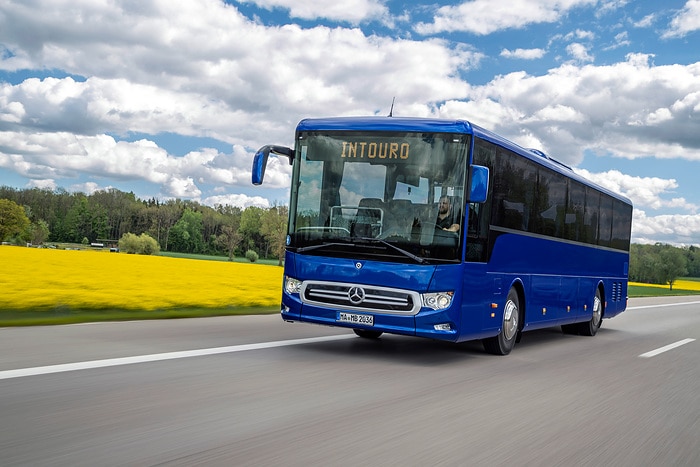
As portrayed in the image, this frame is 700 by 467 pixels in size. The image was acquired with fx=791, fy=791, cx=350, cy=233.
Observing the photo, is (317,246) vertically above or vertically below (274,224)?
below

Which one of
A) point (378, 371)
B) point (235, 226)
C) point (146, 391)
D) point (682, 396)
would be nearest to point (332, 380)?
point (378, 371)

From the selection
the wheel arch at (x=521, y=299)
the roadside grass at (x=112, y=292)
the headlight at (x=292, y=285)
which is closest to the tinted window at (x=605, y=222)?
the wheel arch at (x=521, y=299)

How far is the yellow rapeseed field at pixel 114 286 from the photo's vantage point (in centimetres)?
1395

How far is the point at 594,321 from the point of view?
16547mm

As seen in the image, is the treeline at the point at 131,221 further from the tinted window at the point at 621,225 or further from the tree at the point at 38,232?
the tinted window at the point at 621,225

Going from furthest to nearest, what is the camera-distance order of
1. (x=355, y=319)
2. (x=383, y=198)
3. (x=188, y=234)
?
1. (x=188, y=234)
2. (x=383, y=198)
3. (x=355, y=319)

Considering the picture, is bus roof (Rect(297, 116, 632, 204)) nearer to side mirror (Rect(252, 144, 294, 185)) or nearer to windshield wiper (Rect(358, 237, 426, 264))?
side mirror (Rect(252, 144, 294, 185))

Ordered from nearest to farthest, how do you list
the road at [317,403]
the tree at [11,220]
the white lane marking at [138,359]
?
the road at [317,403] → the white lane marking at [138,359] → the tree at [11,220]

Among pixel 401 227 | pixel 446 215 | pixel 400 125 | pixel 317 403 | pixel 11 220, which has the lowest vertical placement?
pixel 317 403

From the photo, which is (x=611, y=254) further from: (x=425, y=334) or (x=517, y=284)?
(x=425, y=334)

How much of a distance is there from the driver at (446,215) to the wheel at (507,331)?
200cm

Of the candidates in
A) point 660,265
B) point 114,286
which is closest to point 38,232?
point 660,265

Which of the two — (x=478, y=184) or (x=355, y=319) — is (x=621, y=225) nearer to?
(x=478, y=184)

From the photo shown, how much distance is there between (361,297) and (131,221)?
96967 millimetres
